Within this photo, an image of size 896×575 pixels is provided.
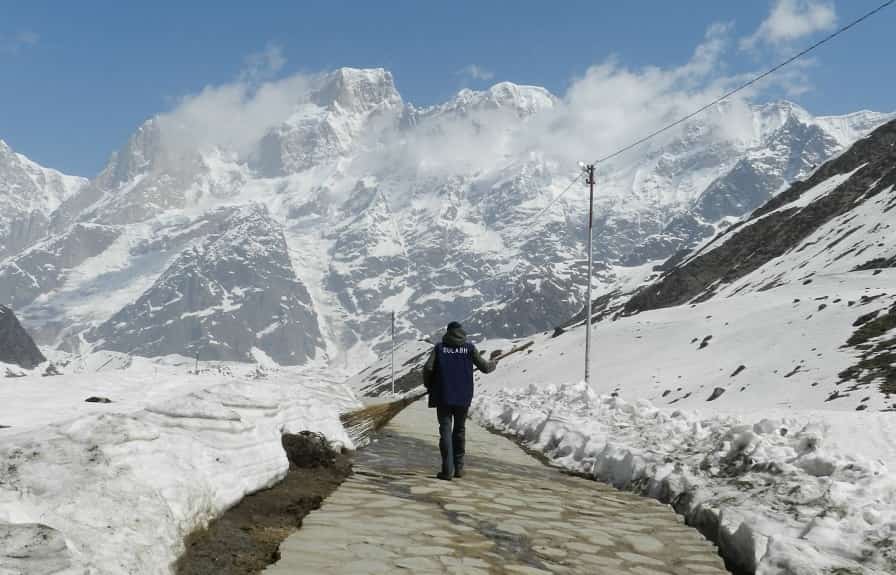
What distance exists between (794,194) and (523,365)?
73.4m

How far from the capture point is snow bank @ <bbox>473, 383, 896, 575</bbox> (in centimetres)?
537

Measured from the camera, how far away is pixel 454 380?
1083cm

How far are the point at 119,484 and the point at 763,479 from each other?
5.80 metres

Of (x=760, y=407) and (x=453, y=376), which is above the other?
(x=453, y=376)

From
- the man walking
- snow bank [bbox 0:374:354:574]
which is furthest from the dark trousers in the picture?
snow bank [bbox 0:374:354:574]

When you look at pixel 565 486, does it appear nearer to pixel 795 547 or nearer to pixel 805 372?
pixel 795 547

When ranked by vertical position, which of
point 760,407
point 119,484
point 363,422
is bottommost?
point 363,422

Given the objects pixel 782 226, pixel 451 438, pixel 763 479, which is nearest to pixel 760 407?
pixel 451 438

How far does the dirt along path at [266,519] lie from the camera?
490cm

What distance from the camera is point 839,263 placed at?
5800cm

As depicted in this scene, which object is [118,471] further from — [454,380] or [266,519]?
[454,380]

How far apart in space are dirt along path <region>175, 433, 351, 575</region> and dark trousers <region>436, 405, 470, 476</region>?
4.24 feet

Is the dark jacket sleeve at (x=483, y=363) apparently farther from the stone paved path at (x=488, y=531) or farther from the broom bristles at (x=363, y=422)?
the broom bristles at (x=363, y=422)

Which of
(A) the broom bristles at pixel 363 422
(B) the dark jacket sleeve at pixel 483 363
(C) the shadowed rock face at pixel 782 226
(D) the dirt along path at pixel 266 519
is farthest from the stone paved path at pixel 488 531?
(C) the shadowed rock face at pixel 782 226
